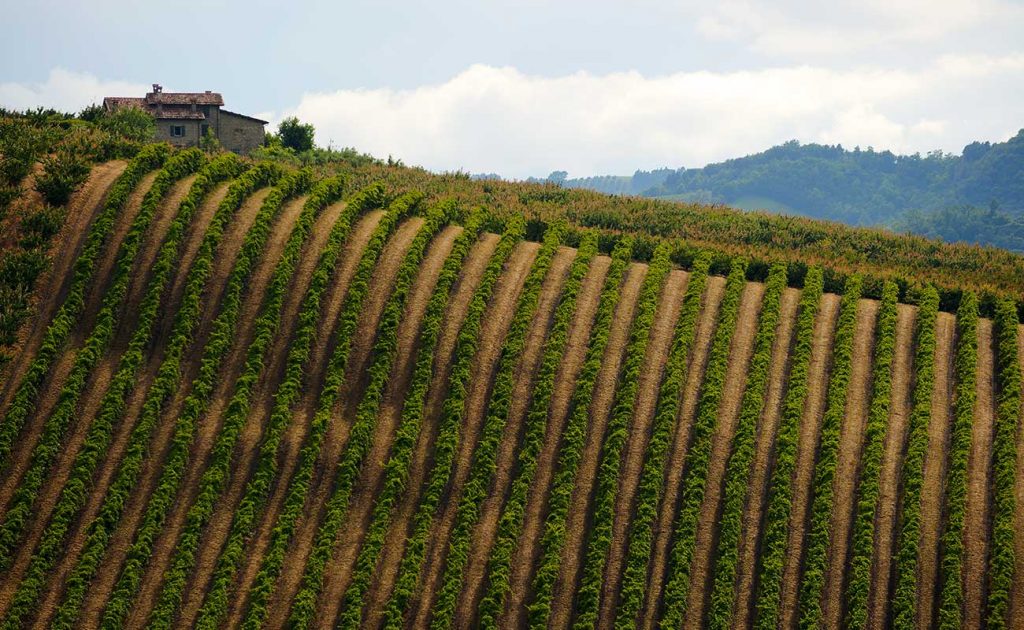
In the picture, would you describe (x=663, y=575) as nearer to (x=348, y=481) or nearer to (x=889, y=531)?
(x=889, y=531)

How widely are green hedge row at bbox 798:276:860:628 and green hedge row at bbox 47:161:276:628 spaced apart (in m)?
26.0

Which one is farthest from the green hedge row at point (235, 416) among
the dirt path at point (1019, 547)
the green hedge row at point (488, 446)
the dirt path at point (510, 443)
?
the dirt path at point (1019, 547)

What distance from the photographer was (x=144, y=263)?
45.7 m

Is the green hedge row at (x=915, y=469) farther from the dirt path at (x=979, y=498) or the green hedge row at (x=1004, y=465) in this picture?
the green hedge row at (x=1004, y=465)

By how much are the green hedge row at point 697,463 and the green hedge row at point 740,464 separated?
1.00m

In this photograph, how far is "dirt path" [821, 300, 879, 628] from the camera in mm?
36469

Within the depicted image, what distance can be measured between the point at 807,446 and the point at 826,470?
1734 mm

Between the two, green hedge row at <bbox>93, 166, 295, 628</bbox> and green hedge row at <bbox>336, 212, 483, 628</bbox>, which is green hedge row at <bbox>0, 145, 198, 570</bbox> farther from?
green hedge row at <bbox>336, 212, 483, 628</bbox>

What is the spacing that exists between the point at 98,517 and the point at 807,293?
108 ft

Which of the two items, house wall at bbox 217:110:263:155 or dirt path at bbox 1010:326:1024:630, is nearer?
dirt path at bbox 1010:326:1024:630

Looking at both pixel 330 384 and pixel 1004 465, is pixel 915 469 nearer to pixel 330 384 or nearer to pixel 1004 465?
pixel 1004 465

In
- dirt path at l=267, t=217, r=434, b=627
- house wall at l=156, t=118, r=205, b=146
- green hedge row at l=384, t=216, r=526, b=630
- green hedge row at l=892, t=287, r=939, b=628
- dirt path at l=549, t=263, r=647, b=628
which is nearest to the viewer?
green hedge row at l=892, t=287, r=939, b=628

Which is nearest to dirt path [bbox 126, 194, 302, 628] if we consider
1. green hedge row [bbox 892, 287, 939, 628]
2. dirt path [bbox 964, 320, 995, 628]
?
green hedge row [bbox 892, 287, 939, 628]

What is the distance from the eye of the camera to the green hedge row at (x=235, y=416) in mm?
35250
